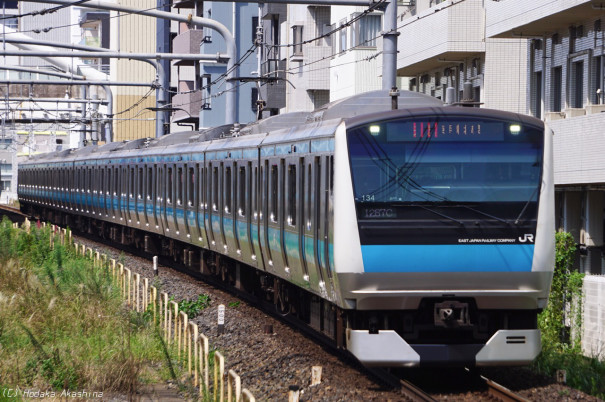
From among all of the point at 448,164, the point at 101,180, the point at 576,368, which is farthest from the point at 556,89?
the point at 101,180

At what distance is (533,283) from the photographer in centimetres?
1180

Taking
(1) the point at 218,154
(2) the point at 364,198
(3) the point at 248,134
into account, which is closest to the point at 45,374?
(2) the point at 364,198

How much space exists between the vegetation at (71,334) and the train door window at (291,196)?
7.18 feet

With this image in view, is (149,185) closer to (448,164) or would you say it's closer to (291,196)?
(291,196)

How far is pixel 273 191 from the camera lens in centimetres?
1627

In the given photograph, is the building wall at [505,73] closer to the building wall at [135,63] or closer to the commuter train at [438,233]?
the commuter train at [438,233]

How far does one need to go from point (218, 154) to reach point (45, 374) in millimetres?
9473

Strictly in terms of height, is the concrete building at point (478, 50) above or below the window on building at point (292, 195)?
above

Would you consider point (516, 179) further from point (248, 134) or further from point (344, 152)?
point (248, 134)

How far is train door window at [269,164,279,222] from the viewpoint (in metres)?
16.1

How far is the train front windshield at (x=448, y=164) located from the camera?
38.5 feet

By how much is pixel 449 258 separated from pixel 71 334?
5.88 meters

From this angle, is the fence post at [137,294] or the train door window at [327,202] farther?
the fence post at [137,294]

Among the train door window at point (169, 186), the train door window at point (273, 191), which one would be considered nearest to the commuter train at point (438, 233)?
the train door window at point (273, 191)
